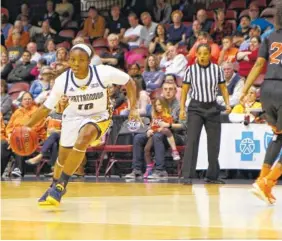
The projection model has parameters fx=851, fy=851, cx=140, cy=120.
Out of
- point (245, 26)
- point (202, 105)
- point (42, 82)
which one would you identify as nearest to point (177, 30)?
point (245, 26)

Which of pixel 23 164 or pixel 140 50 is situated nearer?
pixel 23 164

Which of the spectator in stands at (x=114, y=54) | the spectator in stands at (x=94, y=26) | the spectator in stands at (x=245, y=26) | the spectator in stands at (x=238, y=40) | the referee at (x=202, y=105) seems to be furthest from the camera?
the spectator in stands at (x=94, y=26)

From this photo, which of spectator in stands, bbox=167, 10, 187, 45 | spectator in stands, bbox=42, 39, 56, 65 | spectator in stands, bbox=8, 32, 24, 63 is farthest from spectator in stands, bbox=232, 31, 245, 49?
spectator in stands, bbox=8, 32, 24, 63

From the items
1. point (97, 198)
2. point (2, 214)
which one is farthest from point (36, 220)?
point (97, 198)

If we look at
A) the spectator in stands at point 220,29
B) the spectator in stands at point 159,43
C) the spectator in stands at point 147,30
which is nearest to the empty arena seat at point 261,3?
the spectator in stands at point 220,29

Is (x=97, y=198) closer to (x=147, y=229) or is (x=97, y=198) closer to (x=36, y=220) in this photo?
(x=36, y=220)

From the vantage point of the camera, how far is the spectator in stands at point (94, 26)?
2105 centimetres

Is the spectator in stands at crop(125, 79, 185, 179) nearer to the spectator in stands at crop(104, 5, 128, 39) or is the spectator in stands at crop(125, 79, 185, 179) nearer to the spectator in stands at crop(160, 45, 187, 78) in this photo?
the spectator in stands at crop(160, 45, 187, 78)

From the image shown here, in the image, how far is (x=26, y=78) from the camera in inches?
782

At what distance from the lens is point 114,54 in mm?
18859

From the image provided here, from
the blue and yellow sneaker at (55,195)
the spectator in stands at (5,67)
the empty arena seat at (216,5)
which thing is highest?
the empty arena seat at (216,5)

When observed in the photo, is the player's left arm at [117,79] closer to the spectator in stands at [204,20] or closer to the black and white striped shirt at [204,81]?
the black and white striped shirt at [204,81]

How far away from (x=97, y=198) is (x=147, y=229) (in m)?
3.77

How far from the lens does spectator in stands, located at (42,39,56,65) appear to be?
65.4ft
